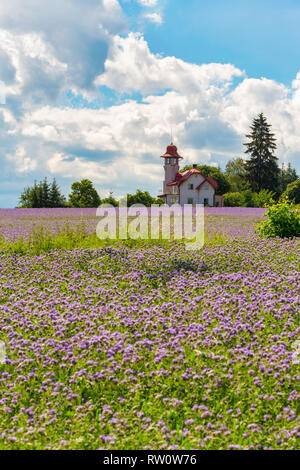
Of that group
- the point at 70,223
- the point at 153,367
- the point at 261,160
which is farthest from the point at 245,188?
the point at 153,367

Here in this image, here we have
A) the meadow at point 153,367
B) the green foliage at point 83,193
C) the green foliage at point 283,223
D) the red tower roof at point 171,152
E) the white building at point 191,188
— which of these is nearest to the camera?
the meadow at point 153,367

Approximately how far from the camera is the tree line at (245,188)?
171ft

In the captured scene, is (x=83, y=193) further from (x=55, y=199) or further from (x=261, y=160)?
(x=261, y=160)

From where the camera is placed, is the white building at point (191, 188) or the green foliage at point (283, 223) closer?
the green foliage at point (283, 223)

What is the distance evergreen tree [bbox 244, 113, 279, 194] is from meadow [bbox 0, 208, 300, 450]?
61834 mm

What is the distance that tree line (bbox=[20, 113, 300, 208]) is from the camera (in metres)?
52.2

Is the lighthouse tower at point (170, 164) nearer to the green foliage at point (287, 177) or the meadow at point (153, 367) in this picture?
the green foliage at point (287, 177)

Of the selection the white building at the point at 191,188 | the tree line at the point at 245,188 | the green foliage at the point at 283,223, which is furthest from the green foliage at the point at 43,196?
the green foliage at the point at 283,223

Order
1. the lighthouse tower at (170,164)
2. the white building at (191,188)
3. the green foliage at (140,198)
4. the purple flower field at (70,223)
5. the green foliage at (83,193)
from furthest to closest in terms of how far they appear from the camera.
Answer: the lighthouse tower at (170,164), the white building at (191,188), the green foliage at (83,193), the green foliage at (140,198), the purple flower field at (70,223)

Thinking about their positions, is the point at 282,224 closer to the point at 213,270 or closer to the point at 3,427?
the point at 213,270

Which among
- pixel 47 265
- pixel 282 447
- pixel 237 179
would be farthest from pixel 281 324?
pixel 237 179

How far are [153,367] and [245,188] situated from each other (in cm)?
6386

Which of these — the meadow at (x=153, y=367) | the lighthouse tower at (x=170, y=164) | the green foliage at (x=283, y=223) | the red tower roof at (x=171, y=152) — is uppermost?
the red tower roof at (x=171, y=152)
